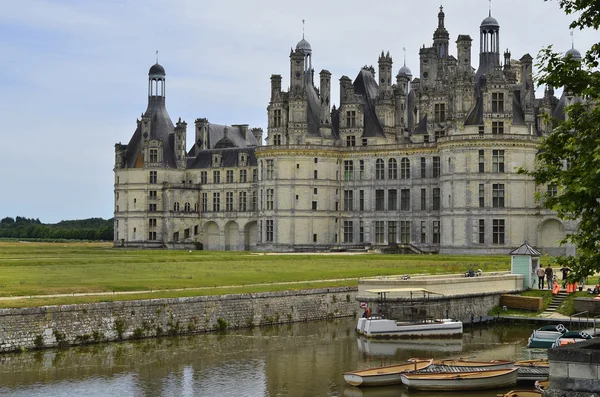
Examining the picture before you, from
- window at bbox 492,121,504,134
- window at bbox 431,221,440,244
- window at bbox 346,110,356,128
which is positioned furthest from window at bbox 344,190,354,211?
window at bbox 492,121,504,134

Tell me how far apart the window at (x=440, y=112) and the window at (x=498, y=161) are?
8.01 meters

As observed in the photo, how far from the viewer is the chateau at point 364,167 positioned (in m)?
87.6

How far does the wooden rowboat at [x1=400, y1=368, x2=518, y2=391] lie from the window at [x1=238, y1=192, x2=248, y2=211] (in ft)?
256

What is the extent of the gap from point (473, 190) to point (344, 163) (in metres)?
16.8

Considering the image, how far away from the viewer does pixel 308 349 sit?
1593 inches

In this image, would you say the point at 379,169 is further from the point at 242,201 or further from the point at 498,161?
the point at 242,201

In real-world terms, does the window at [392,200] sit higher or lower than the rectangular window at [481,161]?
lower

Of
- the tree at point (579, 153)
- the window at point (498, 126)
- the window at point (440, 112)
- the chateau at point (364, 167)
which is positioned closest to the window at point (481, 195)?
the chateau at point (364, 167)

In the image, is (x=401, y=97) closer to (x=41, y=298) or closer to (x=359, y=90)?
(x=359, y=90)

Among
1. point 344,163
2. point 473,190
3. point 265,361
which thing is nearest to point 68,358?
point 265,361

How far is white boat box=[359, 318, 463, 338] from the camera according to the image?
1746 inches

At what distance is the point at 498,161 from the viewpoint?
87.3 m

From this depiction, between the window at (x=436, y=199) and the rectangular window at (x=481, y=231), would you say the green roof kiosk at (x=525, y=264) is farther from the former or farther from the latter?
the window at (x=436, y=199)

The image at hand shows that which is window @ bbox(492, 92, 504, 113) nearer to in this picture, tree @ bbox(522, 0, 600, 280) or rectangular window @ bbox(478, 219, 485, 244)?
rectangular window @ bbox(478, 219, 485, 244)
